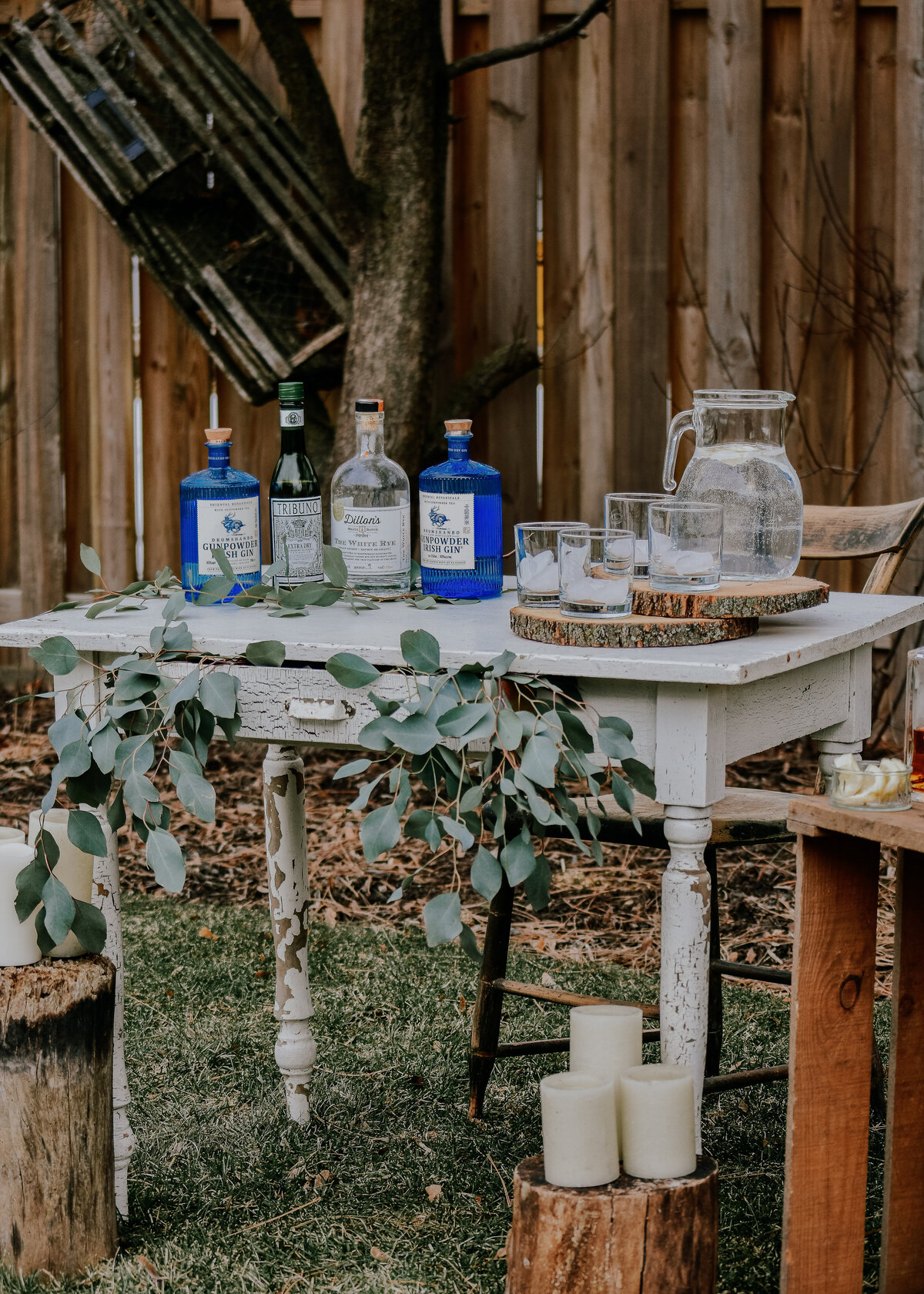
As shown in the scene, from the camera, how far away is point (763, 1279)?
2.12 meters

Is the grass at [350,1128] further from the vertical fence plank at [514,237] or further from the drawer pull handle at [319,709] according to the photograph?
the vertical fence plank at [514,237]

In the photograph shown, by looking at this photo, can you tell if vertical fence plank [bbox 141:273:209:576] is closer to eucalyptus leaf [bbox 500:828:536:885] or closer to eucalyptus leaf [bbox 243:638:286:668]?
eucalyptus leaf [bbox 243:638:286:668]

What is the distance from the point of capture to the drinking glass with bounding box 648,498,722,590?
6.54ft

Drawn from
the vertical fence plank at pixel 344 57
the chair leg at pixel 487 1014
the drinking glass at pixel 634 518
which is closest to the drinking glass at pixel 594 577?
the drinking glass at pixel 634 518

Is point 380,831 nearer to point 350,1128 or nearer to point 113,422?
point 350,1128

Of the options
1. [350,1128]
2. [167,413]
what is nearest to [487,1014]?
[350,1128]

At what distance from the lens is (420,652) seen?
1.87 m

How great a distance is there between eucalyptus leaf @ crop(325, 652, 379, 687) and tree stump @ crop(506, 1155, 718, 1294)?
615 mm

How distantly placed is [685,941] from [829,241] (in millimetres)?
2696

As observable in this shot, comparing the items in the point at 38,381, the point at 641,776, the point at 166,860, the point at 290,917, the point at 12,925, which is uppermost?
the point at 38,381

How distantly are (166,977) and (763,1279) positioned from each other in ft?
5.21

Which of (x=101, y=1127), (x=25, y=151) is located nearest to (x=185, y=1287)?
(x=101, y=1127)

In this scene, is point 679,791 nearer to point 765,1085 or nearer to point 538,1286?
point 538,1286

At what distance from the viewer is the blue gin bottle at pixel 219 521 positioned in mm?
2279
